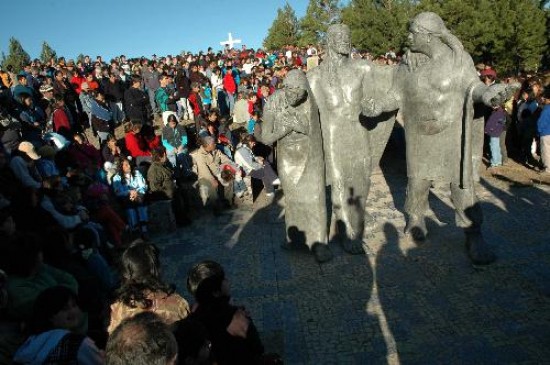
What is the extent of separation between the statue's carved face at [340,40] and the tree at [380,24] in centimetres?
1710

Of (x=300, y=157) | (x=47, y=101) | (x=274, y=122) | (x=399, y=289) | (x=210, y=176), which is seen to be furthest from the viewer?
(x=47, y=101)

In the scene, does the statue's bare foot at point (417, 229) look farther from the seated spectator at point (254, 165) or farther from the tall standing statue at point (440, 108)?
the seated spectator at point (254, 165)

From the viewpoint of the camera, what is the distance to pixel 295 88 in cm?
505

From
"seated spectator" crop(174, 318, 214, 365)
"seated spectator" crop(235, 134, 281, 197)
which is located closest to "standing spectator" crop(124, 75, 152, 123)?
"seated spectator" crop(235, 134, 281, 197)

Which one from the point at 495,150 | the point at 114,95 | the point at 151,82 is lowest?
the point at 495,150

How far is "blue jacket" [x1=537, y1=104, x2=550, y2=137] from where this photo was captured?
8711mm

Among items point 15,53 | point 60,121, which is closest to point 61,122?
point 60,121

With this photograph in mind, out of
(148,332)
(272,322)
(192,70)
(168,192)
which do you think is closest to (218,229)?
(168,192)

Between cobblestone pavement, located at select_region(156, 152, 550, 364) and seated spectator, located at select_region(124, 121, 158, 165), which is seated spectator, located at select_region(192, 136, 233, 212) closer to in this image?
cobblestone pavement, located at select_region(156, 152, 550, 364)

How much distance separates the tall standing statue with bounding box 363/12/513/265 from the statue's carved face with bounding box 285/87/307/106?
715 mm

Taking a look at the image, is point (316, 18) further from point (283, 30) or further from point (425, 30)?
point (425, 30)

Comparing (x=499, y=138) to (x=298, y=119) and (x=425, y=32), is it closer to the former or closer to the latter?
(x=425, y=32)

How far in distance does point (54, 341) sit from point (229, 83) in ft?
44.9

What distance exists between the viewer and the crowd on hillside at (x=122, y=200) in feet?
8.77
